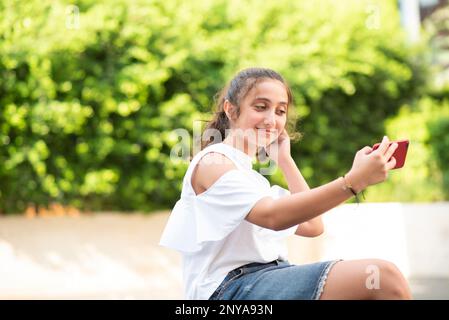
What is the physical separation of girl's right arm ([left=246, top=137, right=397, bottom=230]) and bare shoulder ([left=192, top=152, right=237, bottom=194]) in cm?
18

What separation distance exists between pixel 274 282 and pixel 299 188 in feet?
1.85

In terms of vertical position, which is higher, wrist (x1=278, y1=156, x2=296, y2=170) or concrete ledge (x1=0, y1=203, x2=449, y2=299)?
wrist (x1=278, y1=156, x2=296, y2=170)

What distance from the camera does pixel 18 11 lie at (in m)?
6.55

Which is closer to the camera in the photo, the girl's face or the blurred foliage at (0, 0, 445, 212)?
the girl's face

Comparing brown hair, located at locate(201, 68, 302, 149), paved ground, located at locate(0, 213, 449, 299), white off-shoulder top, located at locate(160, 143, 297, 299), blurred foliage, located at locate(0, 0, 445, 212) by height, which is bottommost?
paved ground, located at locate(0, 213, 449, 299)

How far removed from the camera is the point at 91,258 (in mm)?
7469

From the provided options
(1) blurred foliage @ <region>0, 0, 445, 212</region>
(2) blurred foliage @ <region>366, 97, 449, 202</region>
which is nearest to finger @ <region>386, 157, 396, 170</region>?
(1) blurred foliage @ <region>0, 0, 445, 212</region>

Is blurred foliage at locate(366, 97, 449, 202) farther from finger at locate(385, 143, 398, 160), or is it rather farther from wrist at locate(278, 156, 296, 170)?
finger at locate(385, 143, 398, 160)

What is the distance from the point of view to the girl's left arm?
2312 millimetres

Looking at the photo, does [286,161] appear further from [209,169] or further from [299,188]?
[209,169]

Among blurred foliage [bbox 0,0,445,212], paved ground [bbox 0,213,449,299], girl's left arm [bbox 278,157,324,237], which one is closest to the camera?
girl's left arm [bbox 278,157,324,237]

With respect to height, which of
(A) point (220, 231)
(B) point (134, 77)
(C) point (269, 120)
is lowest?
(A) point (220, 231)

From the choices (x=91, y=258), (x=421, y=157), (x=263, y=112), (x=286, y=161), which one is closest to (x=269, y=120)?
(x=263, y=112)
